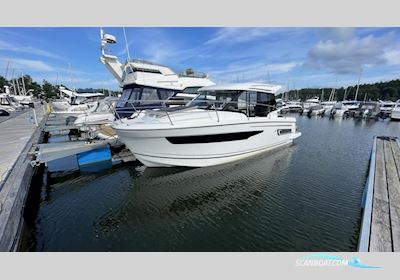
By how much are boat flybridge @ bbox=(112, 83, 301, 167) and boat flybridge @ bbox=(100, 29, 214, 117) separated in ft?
10.1

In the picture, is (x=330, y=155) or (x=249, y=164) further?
(x=330, y=155)

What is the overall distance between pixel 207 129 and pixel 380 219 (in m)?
4.65

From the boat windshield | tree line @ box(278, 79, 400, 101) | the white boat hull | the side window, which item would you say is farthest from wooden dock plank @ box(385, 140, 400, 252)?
tree line @ box(278, 79, 400, 101)

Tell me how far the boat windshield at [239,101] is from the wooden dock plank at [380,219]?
4.34 metres

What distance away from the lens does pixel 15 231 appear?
402 centimetres

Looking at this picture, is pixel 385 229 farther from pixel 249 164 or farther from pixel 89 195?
pixel 89 195

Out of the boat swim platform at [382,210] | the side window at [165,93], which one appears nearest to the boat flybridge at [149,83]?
the side window at [165,93]

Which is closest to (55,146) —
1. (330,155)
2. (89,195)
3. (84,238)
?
(89,195)

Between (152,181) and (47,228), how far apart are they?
2906 millimetres

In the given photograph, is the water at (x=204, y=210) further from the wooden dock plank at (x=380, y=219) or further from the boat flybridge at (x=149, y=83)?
the boat flybridge at (x=149, y=83)

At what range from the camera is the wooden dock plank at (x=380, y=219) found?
321cm

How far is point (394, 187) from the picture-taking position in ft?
16.7

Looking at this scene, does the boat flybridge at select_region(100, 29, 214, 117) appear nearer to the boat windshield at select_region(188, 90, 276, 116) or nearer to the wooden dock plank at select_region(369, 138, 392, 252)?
the boat windshield at select_region(188, 90, 276, 116)

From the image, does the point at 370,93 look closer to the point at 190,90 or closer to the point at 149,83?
the point at 190,90
